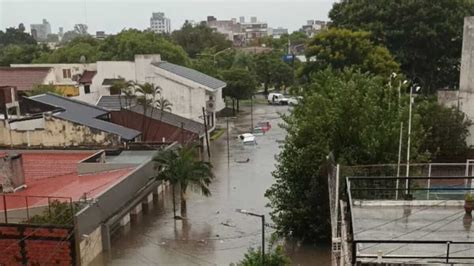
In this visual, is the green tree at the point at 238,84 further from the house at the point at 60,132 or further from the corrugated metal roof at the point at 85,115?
the house at the point at 60,132

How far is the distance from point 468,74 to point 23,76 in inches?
1378

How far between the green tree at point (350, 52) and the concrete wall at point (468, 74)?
570cm

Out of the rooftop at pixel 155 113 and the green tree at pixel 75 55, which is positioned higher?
the green tree at pixel 75 55

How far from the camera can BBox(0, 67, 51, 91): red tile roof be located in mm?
46031

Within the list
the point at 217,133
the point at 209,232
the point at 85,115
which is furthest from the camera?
the point at 217,133

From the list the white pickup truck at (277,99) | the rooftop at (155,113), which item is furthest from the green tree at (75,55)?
the rooftop at (155,113)

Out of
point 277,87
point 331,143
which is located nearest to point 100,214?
point 331,143

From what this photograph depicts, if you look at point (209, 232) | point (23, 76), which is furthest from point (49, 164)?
point (23, 76)

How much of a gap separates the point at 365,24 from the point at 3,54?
159 ft

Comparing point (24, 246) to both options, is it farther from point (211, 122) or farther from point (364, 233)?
point (211, 122)

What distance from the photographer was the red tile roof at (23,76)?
46.0 meters

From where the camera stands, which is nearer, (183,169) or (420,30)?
(183,169)

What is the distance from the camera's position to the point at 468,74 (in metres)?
27.6

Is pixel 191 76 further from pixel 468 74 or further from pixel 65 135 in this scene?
pixel 468 74
